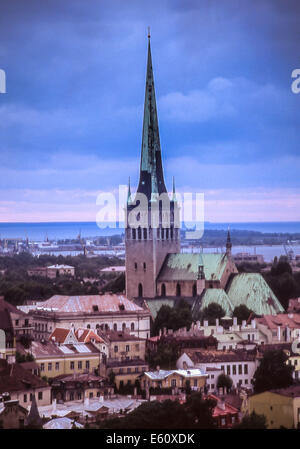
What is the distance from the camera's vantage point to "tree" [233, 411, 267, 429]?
1321cm

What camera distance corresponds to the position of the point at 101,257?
1382 inches

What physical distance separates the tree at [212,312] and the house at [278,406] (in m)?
9.56

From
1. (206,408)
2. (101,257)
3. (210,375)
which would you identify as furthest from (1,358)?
(101,257)

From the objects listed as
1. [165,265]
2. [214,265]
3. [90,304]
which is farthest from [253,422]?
[165,265]

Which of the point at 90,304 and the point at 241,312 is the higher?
the point at 90,304

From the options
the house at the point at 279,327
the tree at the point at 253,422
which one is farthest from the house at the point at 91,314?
the tree at the point at 253,422

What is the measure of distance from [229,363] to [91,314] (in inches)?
257

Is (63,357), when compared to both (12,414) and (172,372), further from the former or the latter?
(12,414)

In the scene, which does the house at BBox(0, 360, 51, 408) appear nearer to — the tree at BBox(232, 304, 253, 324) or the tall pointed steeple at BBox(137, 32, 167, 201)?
the tall pointed steeple at BBox(137, 32, 167, 201)

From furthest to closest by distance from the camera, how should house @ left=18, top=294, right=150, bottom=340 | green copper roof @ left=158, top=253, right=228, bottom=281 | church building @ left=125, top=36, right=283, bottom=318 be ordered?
green copper roof @ left=158, top=253, right=228, bottom=281 → church building @ left=125, top=36, right=283, bottom=318 → house @ left=18, top=294, right=150, bottom=340

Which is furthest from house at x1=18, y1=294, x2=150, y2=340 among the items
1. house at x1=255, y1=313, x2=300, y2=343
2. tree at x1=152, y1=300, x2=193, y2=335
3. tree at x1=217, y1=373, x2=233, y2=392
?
tree at x1=217, y1=373, x2=233, y2=392

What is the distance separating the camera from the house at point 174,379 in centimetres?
1755

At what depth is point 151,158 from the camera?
90.5 feet
